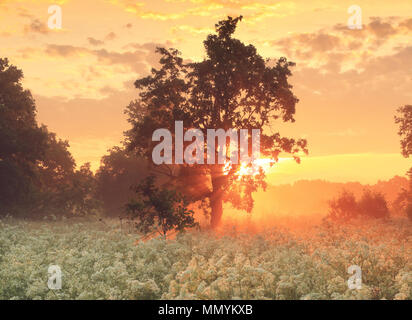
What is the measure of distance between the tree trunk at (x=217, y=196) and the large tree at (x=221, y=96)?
0.32m

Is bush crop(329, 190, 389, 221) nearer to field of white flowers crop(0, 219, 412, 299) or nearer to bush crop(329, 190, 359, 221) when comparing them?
bush crop(329, 190, 359, 221)

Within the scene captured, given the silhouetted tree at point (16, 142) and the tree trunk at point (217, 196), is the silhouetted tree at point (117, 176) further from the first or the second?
the tree trunk at point (217, 196)

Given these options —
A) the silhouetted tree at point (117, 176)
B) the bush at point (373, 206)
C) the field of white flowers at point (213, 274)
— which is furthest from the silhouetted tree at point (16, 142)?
the bush at point (373, 206)

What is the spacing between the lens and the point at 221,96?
96.1 ft

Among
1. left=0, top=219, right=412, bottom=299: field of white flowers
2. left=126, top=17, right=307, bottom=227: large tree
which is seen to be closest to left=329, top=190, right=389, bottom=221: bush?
left=126, top=17, right=307, bottom=227: large tree

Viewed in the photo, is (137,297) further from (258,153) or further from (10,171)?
(10,171)

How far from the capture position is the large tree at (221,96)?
2867 centimetres

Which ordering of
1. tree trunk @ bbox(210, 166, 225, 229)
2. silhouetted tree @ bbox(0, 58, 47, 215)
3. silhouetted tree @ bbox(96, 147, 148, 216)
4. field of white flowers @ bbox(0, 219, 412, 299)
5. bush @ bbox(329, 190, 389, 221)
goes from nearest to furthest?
field of white flowers @ bbox(0, 219, 412, 299)
tree trunk @ bbox(210, 166, 225, 229)
bush @ bbox(329, 190, 389, 221)
silhouetted tree @ bbox(0, 58, 47, 215)
silhouetted tree @ bbox(96, 147, 148, 216)

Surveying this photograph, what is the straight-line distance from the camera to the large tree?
28672mm

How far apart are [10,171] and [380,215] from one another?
98.2 feet

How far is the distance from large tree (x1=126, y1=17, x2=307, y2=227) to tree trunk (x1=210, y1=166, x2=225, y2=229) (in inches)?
12.4

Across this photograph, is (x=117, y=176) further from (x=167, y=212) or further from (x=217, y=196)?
(x=167, y=212)

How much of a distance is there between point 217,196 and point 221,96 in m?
6.80

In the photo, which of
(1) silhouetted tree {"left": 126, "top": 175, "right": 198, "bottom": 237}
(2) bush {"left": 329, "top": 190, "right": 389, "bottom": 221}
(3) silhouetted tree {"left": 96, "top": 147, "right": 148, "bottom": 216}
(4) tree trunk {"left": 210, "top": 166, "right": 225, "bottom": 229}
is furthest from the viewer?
(3) silhouetted tree {"left": 96, "top": 147, "right": 148, "bottom": 216}
